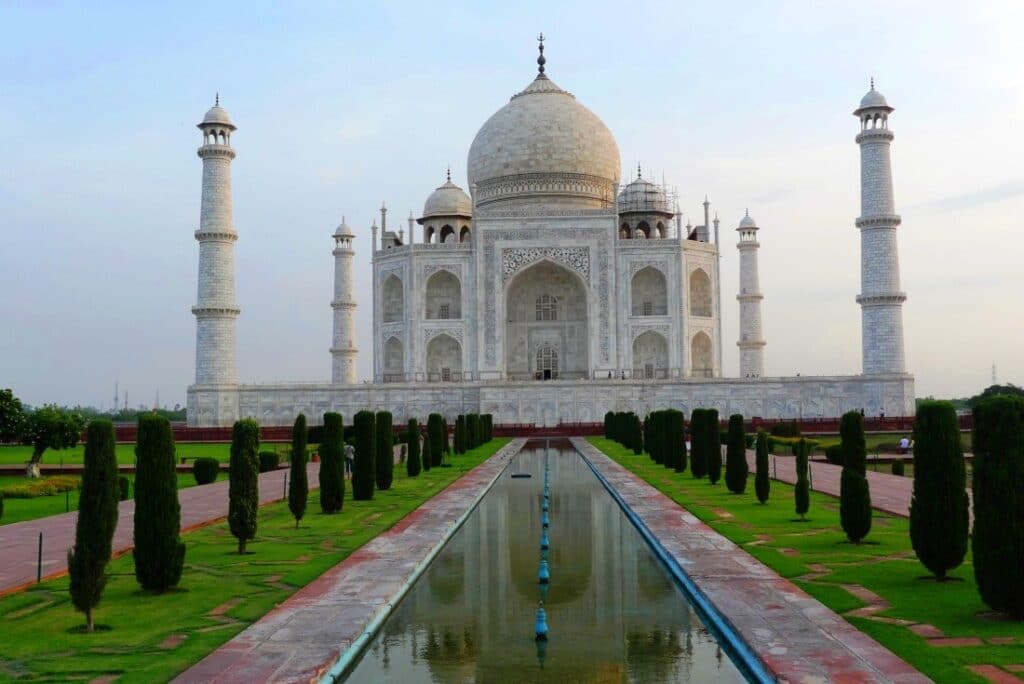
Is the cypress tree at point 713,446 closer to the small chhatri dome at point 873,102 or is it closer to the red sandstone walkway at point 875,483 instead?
the red sandstone walkway at point 875,483

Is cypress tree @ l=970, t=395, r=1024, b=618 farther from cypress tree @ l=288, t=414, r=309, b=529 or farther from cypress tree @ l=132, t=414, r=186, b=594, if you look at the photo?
cypress tree @ l=288, t=414, r=309, b=529

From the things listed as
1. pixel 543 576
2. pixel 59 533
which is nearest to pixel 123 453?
pixel 59 533

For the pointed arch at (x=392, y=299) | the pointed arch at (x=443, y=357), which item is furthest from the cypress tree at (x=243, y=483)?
the pointed arch at (x=392, y=299)

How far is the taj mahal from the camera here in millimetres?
28328

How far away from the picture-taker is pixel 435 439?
18.0 meters

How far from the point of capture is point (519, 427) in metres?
28.6

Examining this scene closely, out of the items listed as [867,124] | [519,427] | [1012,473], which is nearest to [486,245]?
[519,427]

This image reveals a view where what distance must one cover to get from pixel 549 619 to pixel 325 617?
4.14 ft

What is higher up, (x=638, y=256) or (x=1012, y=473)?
(x=638, y=256)

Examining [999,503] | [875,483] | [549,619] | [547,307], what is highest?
[547,307]

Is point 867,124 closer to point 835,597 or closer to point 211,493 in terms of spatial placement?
point 211,493

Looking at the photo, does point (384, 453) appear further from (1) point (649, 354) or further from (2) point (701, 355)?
(2) point (701, 355)

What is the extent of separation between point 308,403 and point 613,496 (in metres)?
18.4

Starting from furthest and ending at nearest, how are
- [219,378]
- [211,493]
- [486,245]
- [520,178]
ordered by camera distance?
[520,178], [486,245], [219,378], [211,493]
